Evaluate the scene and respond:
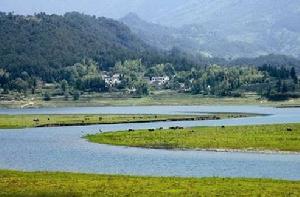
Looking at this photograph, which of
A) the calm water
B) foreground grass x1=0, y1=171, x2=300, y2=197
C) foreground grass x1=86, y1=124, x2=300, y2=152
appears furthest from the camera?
foreground grass x1=86, y1=124, x2=300, y2=152

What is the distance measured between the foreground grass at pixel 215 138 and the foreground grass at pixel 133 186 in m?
32.3

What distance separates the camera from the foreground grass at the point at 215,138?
338 feet

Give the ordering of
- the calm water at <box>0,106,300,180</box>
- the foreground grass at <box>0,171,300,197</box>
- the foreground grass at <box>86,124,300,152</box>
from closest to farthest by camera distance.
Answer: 1. the foreground grass at <box>0,171,300,197</box>
2. the calm water at <box>0,106,300,180</box>
3. the foreground grass at <box>86,124,300,152</box>

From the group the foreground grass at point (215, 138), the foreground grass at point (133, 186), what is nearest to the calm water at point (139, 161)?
the foreground grass at point (215, 138)

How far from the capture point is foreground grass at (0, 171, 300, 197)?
61.1 meters

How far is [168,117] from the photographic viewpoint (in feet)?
596

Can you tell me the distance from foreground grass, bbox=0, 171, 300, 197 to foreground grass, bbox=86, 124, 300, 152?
32.3 meters

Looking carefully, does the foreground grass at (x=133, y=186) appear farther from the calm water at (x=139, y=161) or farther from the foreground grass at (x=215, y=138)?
the foreground grass at (x=215, y=138)

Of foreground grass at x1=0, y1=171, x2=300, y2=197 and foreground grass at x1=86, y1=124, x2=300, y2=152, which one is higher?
foreground grass at x1=0, y1=171, x2=300, y2=197

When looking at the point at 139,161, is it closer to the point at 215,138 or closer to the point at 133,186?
the point at 133,186

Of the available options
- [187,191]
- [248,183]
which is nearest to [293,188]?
[248,183]

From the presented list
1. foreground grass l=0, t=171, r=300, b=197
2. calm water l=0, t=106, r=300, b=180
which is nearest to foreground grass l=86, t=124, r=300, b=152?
calm water l=0, t=106, r=300, b=180

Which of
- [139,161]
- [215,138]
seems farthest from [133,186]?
[215,138]

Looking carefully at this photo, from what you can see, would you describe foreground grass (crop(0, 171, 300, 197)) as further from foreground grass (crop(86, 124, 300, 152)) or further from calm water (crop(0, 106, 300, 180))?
foreground grass (crop(86, 124, 300, 152))
